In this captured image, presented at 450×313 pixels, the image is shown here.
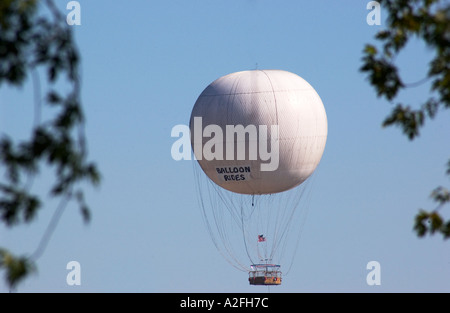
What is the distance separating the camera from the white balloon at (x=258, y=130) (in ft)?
244

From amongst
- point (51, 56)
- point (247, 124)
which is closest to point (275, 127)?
point (247, 124)

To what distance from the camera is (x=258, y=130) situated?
74.1 m

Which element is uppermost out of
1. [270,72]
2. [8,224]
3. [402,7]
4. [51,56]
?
[270,72]

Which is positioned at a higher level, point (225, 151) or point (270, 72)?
point (270, 72)

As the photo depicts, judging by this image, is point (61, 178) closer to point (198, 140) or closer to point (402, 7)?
point (402, 7)

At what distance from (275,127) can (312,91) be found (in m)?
4.89

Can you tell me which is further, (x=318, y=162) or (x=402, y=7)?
(x=318, y=162)

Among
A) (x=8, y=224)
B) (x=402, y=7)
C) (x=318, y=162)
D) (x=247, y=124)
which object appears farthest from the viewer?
(x=318, y=162)

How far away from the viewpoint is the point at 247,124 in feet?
243

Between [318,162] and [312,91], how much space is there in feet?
16.4

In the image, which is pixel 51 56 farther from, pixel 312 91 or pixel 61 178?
pixel 312 91

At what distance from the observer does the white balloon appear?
244ft

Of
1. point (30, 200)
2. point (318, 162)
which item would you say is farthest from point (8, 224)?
point (318, 162)

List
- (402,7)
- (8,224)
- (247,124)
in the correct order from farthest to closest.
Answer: (247,124)
(402,7)
(8,224)
